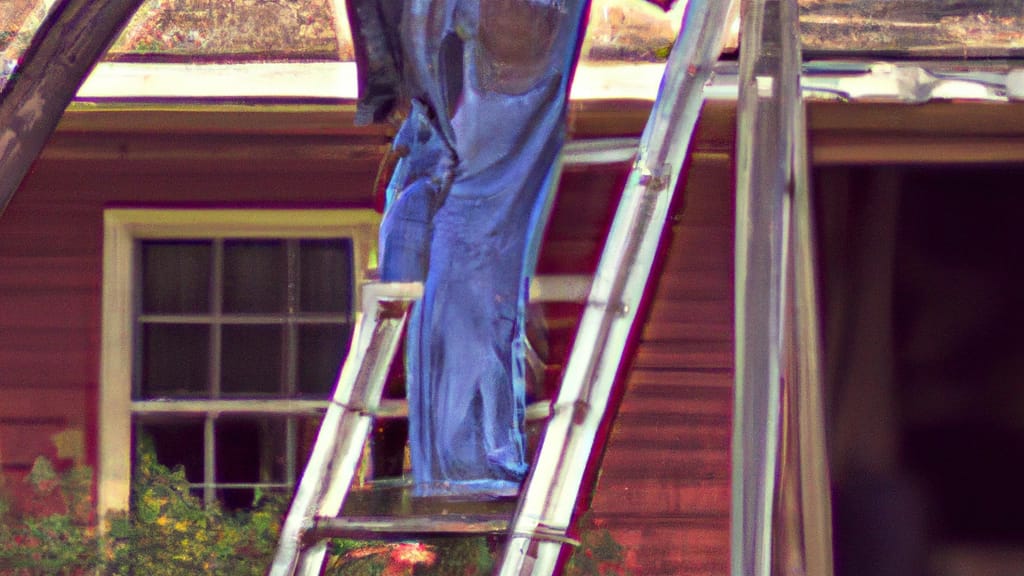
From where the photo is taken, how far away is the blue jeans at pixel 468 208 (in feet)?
8.93

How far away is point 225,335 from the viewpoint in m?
3.34

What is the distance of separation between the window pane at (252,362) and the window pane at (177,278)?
13 centimetres

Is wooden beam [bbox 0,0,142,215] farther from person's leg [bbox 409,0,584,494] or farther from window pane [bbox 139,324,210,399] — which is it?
window pane [bbox 139,324,210,399]

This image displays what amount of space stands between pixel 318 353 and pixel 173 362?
0.39 metres

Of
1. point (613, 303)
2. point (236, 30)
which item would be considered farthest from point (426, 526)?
point (236, 30)

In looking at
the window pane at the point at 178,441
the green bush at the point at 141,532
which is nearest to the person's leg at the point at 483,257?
the green bush at the point at 141,532

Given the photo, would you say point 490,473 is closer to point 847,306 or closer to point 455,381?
point 455,381

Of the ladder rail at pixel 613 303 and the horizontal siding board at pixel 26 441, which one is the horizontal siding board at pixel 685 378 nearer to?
the ladder rail at pixel 613 303

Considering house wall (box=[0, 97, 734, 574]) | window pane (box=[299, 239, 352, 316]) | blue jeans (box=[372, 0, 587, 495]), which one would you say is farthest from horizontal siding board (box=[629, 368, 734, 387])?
window pane (box=[299, 239, 352, 316])

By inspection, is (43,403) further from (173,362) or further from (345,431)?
(345,431)

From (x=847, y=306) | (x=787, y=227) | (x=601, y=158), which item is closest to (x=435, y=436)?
(x=601, y=158)

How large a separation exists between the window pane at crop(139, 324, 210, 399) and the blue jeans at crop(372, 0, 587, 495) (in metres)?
0.82

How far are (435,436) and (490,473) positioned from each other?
15cm

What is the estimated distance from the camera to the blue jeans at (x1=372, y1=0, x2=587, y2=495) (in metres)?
2.72
